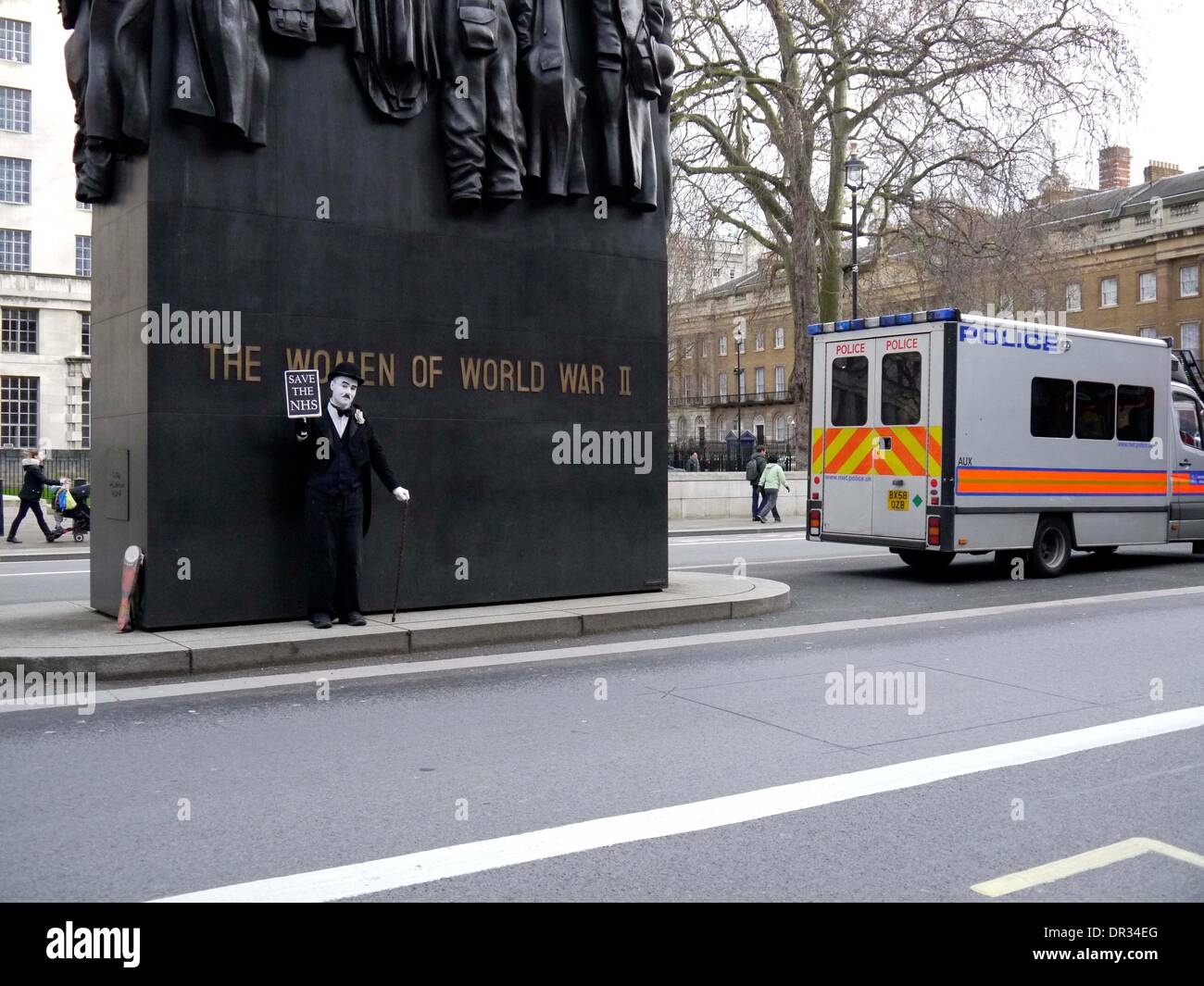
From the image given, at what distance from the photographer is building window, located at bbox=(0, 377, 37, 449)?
5409 centimetres

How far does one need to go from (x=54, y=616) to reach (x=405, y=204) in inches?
178

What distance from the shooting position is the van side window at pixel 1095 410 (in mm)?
15695

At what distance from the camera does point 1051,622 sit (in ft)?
37.7

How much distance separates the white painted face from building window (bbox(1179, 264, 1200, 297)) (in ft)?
198

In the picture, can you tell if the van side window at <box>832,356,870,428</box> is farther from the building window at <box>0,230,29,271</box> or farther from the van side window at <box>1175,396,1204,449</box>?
the building window at <box>0,230,29,271</box>

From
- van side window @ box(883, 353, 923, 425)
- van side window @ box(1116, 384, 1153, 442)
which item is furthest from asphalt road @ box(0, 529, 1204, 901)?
van side window @ box(1116, 384, 1153, 442)

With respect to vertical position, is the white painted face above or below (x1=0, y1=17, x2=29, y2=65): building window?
below

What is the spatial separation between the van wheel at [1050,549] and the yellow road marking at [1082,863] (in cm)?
1112

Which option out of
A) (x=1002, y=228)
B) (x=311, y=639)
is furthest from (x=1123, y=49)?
(x=311, y=639)

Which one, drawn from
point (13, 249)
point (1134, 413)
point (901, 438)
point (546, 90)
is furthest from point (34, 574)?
point (13, 249)

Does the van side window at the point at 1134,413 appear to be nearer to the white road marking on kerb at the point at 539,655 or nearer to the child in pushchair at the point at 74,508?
the white road marking on kerb at the point at 539,655

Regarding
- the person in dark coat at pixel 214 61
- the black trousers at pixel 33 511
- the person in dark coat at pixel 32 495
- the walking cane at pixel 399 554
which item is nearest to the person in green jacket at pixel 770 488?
the person in dark coat at pixel 32 495

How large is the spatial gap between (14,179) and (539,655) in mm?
53696

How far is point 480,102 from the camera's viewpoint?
10.5 m
